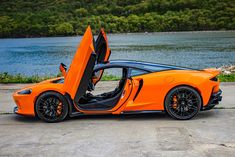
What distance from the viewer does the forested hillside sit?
139000mm

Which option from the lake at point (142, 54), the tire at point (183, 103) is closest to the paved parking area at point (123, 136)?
the tire at point (183, 103)

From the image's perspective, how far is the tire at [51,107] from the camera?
7.41 m

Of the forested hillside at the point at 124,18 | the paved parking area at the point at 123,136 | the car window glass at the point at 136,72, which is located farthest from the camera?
the forested hillside at the point at 124,18

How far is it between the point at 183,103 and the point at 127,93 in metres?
0.98

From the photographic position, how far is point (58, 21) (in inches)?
5733

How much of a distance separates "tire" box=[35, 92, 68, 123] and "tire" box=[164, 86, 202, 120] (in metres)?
1.84

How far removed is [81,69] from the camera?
7.00 m

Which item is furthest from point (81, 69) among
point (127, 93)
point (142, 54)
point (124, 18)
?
point (124, 18)

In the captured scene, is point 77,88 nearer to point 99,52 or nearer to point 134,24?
point 99,52

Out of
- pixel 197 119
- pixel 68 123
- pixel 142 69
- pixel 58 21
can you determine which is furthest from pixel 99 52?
pixel 58 21

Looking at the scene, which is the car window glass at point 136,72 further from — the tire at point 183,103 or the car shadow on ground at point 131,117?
the car shadow on ground at point 131,117

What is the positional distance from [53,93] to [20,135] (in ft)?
3.63

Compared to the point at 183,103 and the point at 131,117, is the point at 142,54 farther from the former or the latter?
the point at 183,103

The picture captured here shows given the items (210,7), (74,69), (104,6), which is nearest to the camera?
(74,69)
